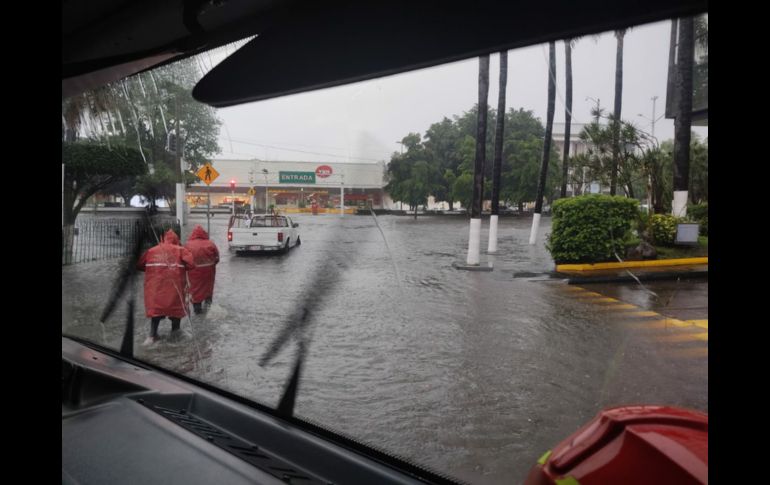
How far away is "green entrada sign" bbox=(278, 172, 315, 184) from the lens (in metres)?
2.05

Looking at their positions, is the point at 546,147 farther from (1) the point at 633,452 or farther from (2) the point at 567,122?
(1) the point at 633,452

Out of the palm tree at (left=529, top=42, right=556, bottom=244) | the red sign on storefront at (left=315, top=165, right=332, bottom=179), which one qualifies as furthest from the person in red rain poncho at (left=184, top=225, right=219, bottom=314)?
the palm tree at (left=529, top=42, right=556, bottom=244)

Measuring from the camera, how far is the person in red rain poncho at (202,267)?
246 cm

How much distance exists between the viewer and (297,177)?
2055 millimetres

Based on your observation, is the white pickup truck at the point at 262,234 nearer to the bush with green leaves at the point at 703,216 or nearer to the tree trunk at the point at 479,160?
the tree trunk at the point at 479,160

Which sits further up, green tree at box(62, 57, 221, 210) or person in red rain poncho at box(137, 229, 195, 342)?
green tree at box(62, 57, 221, 210)

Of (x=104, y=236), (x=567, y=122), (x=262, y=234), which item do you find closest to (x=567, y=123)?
(x=567, y=122)

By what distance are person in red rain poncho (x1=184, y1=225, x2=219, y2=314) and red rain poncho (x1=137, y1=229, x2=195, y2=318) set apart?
4cm

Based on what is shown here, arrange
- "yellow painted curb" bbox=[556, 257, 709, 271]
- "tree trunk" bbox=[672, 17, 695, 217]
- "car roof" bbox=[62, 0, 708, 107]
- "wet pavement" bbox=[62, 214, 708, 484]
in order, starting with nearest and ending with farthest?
"car roof" bbox=[62, 0, 708, 107] < "tree trunk" bbox=[672, 17, 695, 217] < "yellow painted curb" bbox=[556, 257, 709, 271] < "wet pavement" bbox=[62, 214, 708, 484]

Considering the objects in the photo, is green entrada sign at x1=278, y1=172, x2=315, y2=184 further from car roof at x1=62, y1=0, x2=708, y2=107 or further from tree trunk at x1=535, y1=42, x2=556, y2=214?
tree trunk at x1=535, y1=42, x2=556, y2=214

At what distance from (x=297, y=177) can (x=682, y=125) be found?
59.2 inches
